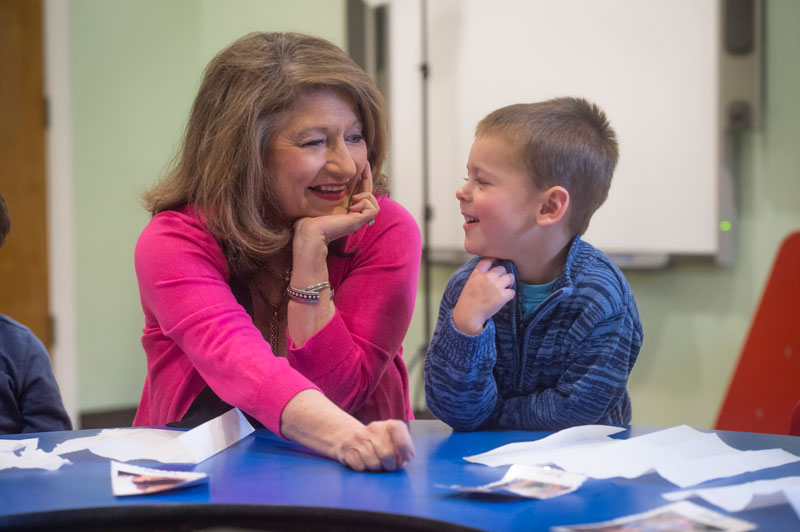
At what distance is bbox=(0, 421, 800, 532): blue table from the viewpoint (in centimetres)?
85

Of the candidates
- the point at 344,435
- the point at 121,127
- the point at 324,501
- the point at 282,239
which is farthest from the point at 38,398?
the point at 121,127

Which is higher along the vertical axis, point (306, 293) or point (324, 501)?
point (306, 293)

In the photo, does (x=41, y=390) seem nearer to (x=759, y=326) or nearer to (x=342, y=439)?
(x=342, y=439)

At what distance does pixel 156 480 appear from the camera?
968 mm

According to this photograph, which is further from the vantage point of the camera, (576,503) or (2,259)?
(2,259)

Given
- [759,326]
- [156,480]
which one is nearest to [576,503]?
[156,480]

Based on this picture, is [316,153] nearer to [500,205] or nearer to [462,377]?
[500,205]

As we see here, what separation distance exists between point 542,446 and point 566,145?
0.47m

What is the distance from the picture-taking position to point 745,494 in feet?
2.91

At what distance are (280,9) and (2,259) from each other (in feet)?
5.62

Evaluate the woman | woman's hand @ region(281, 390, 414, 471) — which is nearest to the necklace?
the woman

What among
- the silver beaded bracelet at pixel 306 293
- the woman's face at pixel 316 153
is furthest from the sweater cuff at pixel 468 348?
the woman's face at pixel 316 153

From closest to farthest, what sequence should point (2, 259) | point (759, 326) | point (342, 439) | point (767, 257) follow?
point (342, 439) → point (759, 326) → point (767, 257) → point (2, 259)

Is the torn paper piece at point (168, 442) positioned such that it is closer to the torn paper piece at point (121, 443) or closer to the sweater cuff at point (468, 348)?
the torn paper piece at point (121, 443)
